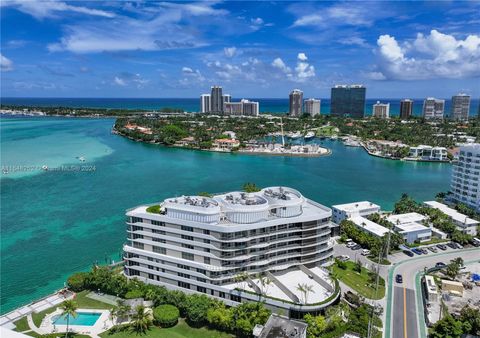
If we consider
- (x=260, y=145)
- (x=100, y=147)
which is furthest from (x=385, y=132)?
(x=100, y=147)

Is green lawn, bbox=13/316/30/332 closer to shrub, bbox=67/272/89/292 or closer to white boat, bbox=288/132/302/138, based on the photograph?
shrub, bbox=67/272/89/292

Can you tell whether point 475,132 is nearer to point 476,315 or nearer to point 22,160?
point 476,315

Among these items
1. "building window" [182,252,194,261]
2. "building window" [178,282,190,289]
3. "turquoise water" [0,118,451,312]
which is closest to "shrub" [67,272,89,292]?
"turquoise water" [0,118,451,312]

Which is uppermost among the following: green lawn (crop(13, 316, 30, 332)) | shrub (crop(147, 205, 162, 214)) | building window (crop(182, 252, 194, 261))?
shrub (crop(147, 205, 162, 214))

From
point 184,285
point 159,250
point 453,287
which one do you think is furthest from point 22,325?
point 453,287

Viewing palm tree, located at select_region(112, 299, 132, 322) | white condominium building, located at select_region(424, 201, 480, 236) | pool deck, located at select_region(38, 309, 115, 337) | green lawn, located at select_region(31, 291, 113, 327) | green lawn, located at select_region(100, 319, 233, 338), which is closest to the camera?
green lawn, located at select_region(100, 319, 233, 338)

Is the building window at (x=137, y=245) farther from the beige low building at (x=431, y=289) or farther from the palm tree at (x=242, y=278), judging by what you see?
the beige low building at (x=431, y=289)

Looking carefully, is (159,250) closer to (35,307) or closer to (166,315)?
(166,315)
